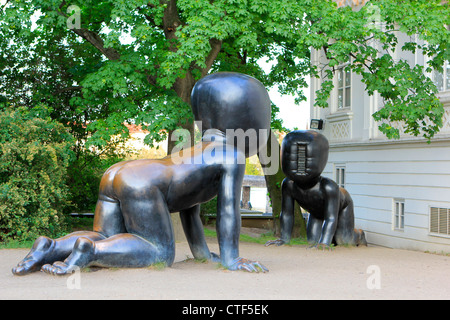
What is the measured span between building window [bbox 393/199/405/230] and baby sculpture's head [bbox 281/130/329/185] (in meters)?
7.32

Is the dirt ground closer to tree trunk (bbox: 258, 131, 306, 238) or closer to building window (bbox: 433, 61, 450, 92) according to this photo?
tree trunk (bbox: 258, 131, 306, 238)

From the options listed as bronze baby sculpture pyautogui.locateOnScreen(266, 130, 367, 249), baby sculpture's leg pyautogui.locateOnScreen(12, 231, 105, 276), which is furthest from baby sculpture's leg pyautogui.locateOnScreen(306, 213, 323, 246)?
baby sculpture's leg pyautogui.locateOnScreen(12, 231, 105, 276)

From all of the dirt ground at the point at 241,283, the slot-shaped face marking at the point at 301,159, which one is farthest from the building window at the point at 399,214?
the dirt ground at the point at 241,283

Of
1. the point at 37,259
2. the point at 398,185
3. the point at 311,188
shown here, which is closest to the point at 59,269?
the point at 37,259

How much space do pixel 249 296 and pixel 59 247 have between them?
7.26ft

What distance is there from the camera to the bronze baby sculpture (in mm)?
10344

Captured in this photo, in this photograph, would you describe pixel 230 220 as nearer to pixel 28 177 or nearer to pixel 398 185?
pixel 28 177

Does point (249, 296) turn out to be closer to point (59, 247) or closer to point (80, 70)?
point (59, 247)

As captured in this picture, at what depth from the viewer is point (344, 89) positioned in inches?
789

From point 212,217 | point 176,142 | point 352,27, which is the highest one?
point 352,27

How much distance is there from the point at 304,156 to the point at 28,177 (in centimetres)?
512

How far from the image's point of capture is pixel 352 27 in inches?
453
